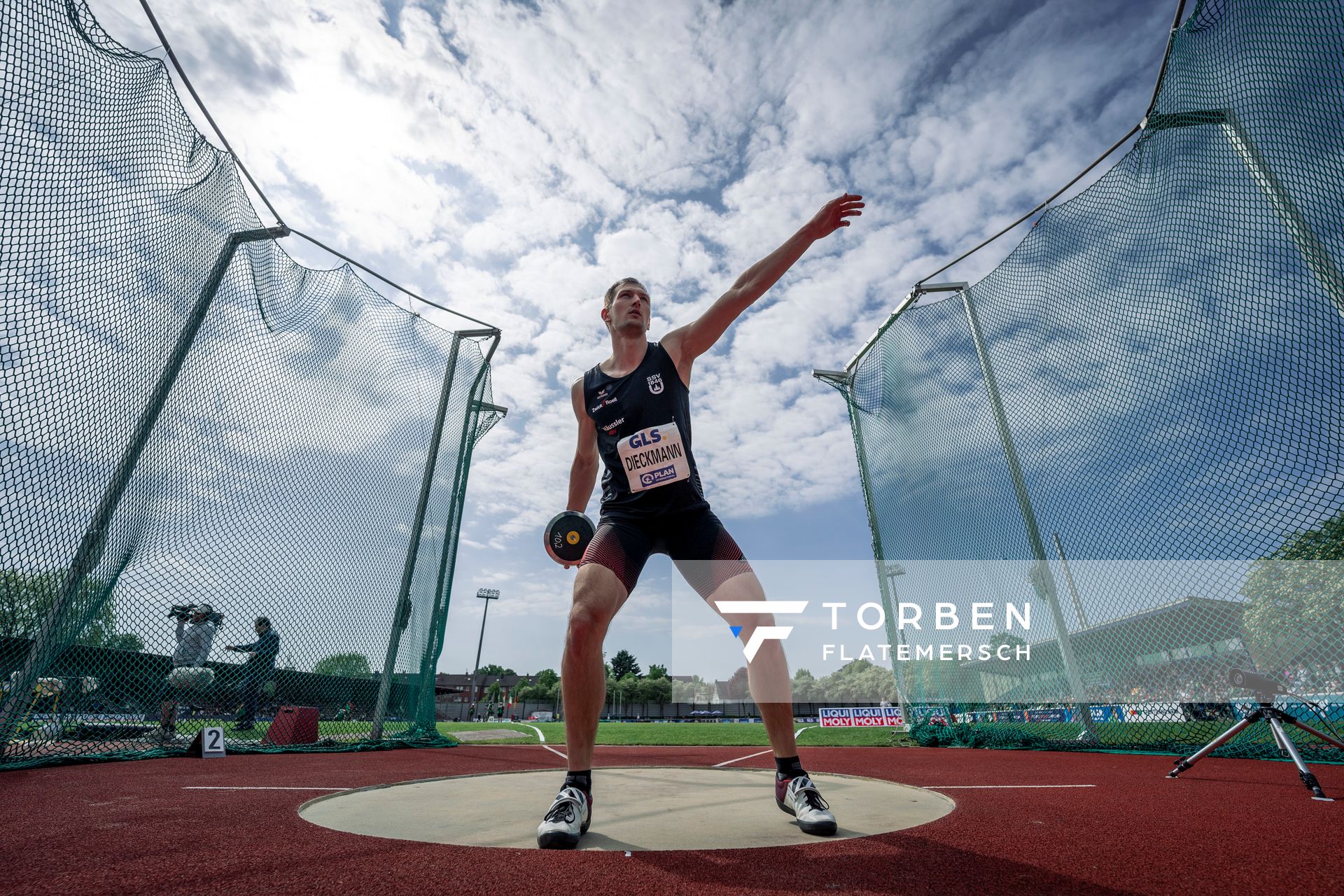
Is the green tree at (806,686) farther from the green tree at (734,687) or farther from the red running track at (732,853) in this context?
the red running track at (732,853)

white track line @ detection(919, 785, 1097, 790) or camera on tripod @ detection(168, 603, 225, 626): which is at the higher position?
camera on tripod @ detection(168, 603, 225, 626)

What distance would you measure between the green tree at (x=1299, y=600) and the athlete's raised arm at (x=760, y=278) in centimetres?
416

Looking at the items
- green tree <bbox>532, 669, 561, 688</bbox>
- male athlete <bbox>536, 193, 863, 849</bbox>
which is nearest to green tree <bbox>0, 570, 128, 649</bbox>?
male athlete <bbox>536, 193, 863, 849</bbox>

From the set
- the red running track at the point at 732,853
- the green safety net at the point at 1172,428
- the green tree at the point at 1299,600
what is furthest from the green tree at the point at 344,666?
the green tree at the point at 1299,600

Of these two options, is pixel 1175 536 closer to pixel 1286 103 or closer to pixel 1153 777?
pixel 1153 777

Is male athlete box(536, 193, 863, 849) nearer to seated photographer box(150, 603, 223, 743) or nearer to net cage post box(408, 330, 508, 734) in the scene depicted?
seated photographer box(150, 603, 223, 743)

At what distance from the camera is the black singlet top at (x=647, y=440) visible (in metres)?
2.68

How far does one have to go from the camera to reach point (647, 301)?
3057mm

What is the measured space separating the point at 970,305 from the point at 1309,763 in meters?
5.28

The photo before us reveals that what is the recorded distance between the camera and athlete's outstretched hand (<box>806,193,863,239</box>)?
2775 millimetres

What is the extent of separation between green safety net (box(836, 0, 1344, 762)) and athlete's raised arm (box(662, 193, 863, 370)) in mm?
3621

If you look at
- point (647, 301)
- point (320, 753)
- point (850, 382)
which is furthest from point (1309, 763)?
point (320, 753)

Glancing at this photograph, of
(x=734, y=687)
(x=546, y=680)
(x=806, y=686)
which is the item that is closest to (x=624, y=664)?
(x=546, y=680)

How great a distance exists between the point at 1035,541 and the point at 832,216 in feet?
18.1
